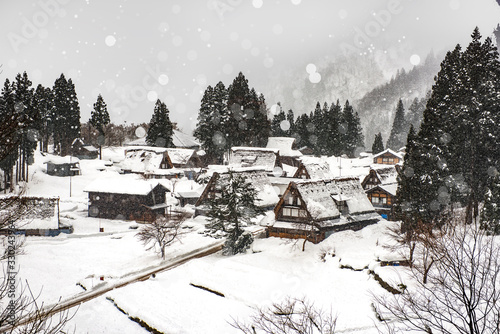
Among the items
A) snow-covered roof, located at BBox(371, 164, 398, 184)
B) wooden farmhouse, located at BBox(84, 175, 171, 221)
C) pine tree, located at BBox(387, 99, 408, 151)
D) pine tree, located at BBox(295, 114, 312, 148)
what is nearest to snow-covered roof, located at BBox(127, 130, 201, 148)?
pine tree, located at BBox(295, 114, 312, 148)

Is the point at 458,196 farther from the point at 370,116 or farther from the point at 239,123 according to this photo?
the point at 370,116

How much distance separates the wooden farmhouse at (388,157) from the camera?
230ft

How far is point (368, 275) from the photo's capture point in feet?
80.2

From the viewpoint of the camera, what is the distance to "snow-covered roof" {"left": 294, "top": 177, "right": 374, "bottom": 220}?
32.7m

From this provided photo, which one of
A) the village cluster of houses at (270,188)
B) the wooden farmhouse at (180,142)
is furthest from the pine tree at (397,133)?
the wooden farmhouse at (180,142)

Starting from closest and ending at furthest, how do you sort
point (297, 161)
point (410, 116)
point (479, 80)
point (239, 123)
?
point (479, 80) → point (239, 123) → point (297, 161) → point (410, 116)

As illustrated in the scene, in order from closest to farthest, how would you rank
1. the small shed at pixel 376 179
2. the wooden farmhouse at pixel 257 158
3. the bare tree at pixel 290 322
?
1. the bare tree at pixel 290 322
2. the small shed at pixel 376 179
3. the wooden farmhouse at pixel 257 158

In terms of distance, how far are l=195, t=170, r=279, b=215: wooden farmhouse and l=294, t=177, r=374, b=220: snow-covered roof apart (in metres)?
8.69

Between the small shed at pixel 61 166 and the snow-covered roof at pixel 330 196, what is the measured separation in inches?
1775

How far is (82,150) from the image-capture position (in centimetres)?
7175

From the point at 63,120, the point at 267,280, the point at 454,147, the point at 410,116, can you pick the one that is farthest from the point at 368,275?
the point at 410,116

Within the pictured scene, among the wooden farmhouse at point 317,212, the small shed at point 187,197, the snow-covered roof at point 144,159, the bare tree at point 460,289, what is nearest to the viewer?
the bare tree at point 460,289

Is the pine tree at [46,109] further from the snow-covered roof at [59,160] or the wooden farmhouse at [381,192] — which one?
the wooden farmhouse at [381,192]

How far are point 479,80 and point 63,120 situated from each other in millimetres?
69876
